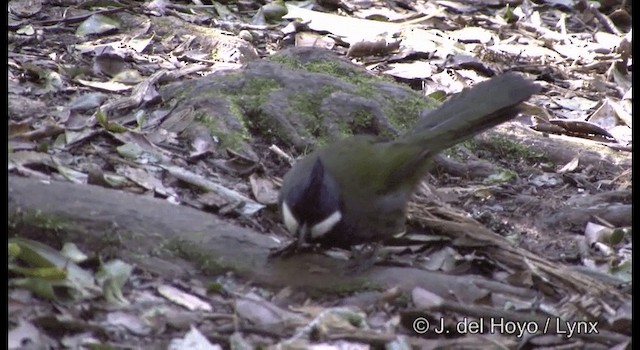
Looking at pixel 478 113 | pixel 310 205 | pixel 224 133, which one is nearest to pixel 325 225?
pixel 310 205

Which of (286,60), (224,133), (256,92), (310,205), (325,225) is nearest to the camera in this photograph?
(310,205)

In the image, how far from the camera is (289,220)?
4.05 m

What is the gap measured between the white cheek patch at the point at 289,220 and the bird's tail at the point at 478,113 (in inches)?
29.7

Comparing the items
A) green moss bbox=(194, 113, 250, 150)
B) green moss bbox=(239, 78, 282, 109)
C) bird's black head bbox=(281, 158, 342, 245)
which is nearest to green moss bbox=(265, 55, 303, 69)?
green moss bbox=(239, 78, 282, 109)

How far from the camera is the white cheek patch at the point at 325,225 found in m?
4.03

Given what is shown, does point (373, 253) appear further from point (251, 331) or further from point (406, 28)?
point (406, 28)

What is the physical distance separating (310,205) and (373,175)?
51 cm

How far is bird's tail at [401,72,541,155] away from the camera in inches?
174

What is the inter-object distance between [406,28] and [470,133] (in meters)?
3.21

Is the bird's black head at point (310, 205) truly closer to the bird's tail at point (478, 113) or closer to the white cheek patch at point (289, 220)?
the white cheek patch at point (289, 220)

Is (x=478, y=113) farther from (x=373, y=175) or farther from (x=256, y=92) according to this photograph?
(x=256, y=92)

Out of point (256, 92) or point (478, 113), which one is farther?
point (256, 92)
